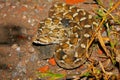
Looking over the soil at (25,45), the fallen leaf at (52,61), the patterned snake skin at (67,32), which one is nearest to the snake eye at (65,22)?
the patterned snake skin at (67,32)

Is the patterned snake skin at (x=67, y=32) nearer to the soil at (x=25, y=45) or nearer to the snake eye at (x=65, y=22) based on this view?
the snake eye at (x=65, y=22)

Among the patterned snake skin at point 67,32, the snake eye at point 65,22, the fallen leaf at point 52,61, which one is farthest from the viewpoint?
the snake eye at point 65,22

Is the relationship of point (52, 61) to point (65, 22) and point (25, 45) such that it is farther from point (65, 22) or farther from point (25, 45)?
point (65, 22)

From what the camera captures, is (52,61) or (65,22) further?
(65,22)

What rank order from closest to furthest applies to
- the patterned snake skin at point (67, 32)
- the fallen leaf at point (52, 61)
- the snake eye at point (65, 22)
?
the patterned snake skin at point (67, 32)
the fallen leaf at point (52, 61)
the snake eye at point (65, 22)

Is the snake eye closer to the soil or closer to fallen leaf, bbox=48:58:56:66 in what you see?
the soil

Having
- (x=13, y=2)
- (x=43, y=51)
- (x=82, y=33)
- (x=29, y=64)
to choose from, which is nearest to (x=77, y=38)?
(x=82, y=33)

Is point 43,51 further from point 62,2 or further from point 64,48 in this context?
point 62,2

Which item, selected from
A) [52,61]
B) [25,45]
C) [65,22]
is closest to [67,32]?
[65,22]
